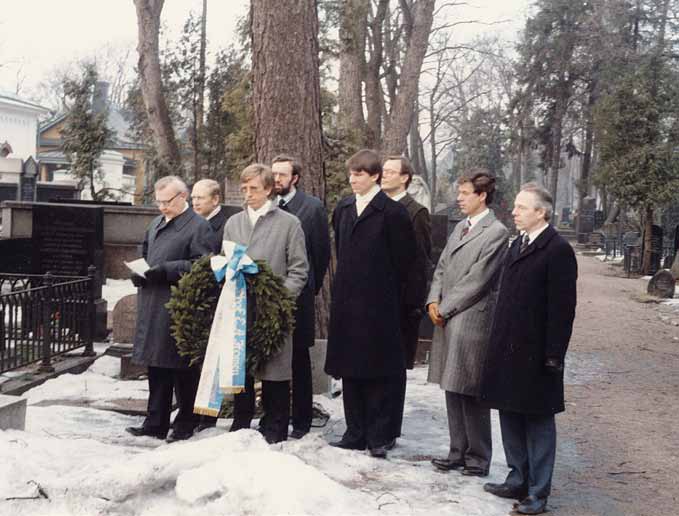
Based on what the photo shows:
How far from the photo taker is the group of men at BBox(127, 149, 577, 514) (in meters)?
5.58

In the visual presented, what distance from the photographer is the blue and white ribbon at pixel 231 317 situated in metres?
6.37

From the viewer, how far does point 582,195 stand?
4703 centimetres

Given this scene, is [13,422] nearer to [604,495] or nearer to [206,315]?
[206,315]

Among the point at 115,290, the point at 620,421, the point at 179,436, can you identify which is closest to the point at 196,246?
the point at 179,436

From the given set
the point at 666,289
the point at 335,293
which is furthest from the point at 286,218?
the point at 666,289

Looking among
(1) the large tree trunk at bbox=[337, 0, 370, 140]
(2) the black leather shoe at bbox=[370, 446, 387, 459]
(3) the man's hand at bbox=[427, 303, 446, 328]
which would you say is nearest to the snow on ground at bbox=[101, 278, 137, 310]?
(1) the large tree trunk at bbox=[337, 0, 370, 140]

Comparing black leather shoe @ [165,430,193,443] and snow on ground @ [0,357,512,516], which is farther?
black leather shoe @ [165,430,193,443]

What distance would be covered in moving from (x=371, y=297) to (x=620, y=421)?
3256 millimetres

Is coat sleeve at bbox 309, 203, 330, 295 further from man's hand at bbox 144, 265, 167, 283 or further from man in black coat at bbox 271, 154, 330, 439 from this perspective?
man's hand at bbox 144, 265, 167, 283

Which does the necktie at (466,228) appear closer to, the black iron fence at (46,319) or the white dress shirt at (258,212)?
the white dress shirt at (258,212)

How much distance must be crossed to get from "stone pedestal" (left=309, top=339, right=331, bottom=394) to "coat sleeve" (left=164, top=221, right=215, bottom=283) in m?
1.89

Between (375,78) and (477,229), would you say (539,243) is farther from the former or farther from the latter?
(375,78)

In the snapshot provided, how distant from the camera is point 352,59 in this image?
22.9 m

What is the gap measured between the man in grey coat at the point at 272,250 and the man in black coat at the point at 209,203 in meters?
0.65
